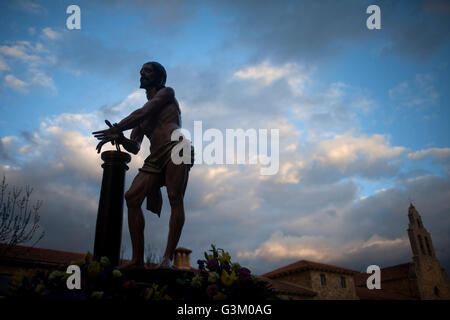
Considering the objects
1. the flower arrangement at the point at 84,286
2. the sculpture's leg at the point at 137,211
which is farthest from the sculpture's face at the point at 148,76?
the flower arrangement at the point at 84,286

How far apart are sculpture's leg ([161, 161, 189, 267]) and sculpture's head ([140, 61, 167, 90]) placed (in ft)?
5.01

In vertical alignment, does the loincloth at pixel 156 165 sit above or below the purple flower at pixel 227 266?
above

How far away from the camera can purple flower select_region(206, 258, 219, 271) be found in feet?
11.2

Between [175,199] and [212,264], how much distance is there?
4.62ft

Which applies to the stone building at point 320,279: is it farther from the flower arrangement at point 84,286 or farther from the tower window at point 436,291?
the tower window at point 436,291

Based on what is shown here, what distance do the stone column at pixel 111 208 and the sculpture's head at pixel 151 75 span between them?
4.10ft

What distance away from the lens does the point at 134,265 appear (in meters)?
4.15

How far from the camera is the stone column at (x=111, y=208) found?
4.63 metres

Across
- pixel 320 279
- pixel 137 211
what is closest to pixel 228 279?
pixel 137 211

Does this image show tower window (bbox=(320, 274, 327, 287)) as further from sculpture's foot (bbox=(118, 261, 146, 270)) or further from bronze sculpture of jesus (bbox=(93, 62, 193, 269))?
sculpture's foot (bbox=(118, 261, 146, 270))

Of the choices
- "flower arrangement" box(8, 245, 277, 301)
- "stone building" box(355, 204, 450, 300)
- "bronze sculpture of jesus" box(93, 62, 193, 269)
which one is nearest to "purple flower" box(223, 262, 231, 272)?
"flower arrangement" box(8, 245, 277, 301)

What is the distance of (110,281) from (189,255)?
28623 mm
